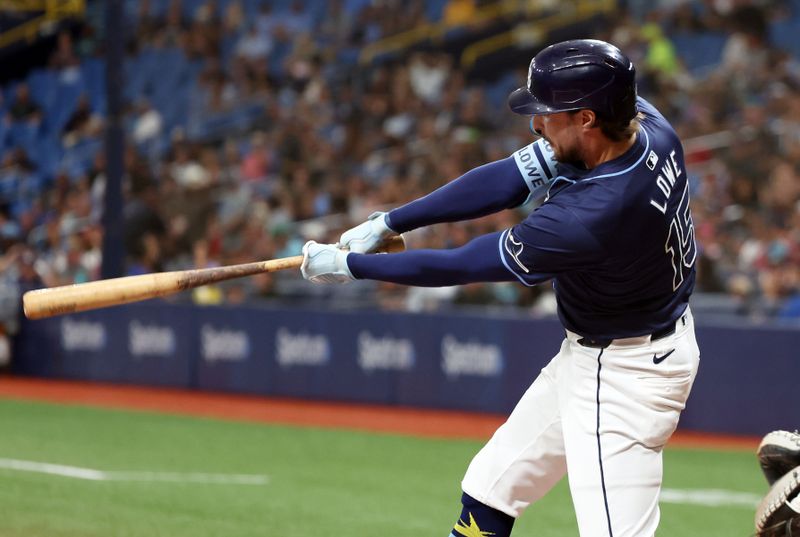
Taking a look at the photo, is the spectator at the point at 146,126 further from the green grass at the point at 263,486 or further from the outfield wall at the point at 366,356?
the green grass at the point at 263,486

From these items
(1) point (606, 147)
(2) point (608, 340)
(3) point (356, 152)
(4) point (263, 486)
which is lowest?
(4) point (263, 486)

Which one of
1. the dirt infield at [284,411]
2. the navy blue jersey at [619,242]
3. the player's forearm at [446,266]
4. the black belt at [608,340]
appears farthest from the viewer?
the dirt infield at [284,411]

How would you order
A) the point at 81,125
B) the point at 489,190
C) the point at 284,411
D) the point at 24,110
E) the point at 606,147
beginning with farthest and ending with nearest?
the point at 24,110
the point at 81,125
the point at 284,411
the point at 489,190
the point at 606,147

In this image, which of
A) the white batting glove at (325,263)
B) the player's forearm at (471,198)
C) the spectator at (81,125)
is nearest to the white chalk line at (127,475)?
the player's forearm at (471,198)

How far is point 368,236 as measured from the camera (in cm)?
434

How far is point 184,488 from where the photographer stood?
7277 mm

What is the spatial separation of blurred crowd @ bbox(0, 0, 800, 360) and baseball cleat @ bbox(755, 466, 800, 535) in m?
6.89

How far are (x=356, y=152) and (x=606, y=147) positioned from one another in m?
12.8

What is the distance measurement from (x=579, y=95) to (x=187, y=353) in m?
10.7

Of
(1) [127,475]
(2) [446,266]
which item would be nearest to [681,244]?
(2) [446,266]

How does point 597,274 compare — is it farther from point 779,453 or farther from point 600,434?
point 779,453

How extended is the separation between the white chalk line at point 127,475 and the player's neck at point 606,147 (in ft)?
14.8

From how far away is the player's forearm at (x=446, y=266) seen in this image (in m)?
3.74

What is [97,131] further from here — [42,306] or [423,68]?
[42,306]
